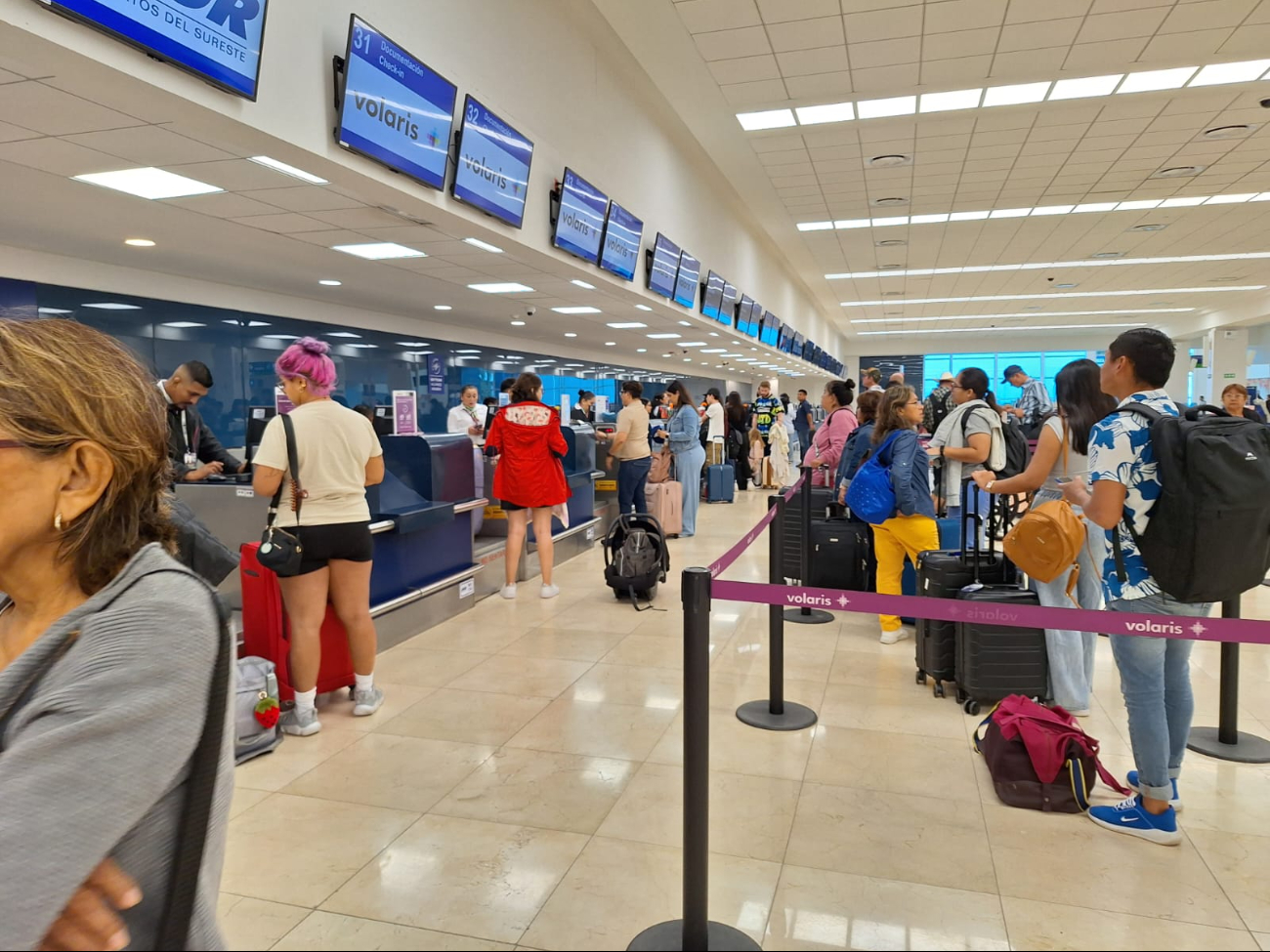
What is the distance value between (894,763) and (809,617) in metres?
2.13

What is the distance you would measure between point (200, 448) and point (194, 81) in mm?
2166

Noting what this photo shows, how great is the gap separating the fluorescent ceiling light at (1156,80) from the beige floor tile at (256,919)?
744cm

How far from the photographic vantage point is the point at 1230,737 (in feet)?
10.3

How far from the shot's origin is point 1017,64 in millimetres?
5820

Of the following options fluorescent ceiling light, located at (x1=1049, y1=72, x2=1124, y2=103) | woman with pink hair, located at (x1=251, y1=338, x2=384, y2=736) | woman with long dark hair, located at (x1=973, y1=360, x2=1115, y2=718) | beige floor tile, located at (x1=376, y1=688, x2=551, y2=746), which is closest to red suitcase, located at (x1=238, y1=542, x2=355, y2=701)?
woman with pink hair, located at (x1=251, y1=338, x2=384, y2=736)

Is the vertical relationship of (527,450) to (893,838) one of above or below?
above

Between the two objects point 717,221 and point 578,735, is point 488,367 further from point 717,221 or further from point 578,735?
point 578,735

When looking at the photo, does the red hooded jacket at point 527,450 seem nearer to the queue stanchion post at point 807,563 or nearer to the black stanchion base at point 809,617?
the queue stanchion post at point 807,563

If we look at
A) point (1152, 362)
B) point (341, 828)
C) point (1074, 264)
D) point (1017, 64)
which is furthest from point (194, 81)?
point (1074, 264)

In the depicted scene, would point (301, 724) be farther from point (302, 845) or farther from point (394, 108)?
point (394, 108)

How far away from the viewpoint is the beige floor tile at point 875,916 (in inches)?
79.9

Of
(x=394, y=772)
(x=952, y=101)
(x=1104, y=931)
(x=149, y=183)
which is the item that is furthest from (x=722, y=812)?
(x=952, y=101)

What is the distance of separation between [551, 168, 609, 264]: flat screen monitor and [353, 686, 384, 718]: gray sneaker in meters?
3.74

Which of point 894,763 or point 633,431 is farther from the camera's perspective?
point 633,431
